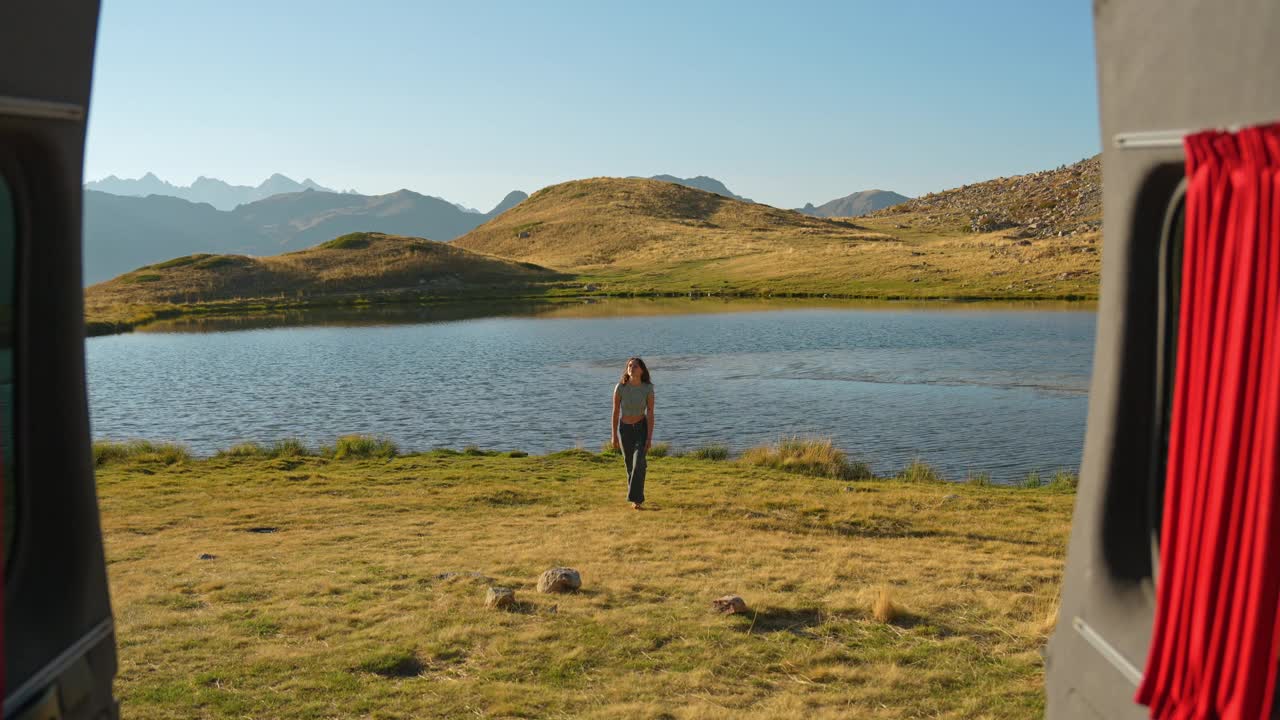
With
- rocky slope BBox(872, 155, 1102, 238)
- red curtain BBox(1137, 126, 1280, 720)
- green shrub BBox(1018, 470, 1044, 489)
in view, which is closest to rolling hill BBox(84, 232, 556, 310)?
rocky slope BBox(872, 155, 1102, 238)

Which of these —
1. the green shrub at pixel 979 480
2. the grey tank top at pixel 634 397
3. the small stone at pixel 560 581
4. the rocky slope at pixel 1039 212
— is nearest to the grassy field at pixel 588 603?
the small stone at pixel 560 581

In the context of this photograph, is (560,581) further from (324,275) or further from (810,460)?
(324,275)

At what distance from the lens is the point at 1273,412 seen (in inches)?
111

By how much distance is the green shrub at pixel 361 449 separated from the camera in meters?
23.7

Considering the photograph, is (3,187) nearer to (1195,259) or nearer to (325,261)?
(1195,259)

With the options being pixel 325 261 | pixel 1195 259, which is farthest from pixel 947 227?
pixel 1195 259

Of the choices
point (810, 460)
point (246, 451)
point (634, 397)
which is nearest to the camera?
point (634, 397)

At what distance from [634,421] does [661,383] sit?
23.4 metres

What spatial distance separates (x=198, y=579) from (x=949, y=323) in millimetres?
54818

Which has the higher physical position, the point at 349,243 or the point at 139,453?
the point at 349,243

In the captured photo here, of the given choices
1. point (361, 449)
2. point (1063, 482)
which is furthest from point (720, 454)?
point (361, 449)

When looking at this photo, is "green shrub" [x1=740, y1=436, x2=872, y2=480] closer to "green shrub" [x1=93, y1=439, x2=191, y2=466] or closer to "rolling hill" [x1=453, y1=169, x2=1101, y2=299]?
"green shrub" [x1=93, y1=439, x2=191, y2=466]

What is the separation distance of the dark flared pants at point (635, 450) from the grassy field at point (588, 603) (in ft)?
1.17

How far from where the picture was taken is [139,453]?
23828mm
